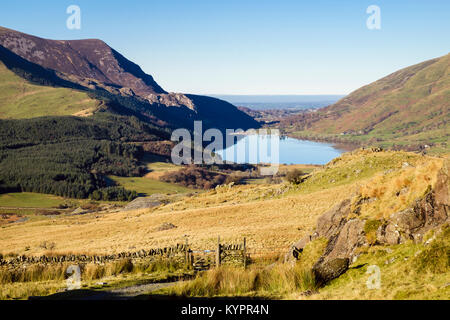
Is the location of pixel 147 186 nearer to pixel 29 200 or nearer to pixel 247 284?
pixel 29 200

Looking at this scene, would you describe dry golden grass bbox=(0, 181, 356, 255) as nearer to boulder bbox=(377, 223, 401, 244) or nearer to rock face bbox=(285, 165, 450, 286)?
rock face bbox=(285, 165, 450, 286)

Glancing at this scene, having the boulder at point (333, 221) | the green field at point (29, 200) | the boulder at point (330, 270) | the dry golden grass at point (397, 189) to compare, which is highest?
the dry golden grass at point (397, 189)

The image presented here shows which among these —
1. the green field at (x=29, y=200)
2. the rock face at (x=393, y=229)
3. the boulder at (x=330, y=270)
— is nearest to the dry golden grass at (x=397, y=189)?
the rock face at (x=393, y=229)

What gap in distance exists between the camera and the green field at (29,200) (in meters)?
144

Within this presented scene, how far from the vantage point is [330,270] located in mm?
12797

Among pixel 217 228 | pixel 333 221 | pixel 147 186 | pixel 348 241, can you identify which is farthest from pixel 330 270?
pixel 147 186

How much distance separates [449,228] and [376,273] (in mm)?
2478

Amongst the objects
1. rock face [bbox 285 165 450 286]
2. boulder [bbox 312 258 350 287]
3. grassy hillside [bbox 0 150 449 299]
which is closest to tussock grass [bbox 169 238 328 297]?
grassy hillside [bbox 0 150 449 299]

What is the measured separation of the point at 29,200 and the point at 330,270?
160036 millimetres

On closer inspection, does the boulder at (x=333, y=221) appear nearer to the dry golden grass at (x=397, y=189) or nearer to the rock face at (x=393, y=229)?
the rock face at (x=393, y=229)

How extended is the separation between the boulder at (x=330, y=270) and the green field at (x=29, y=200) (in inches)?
5806
